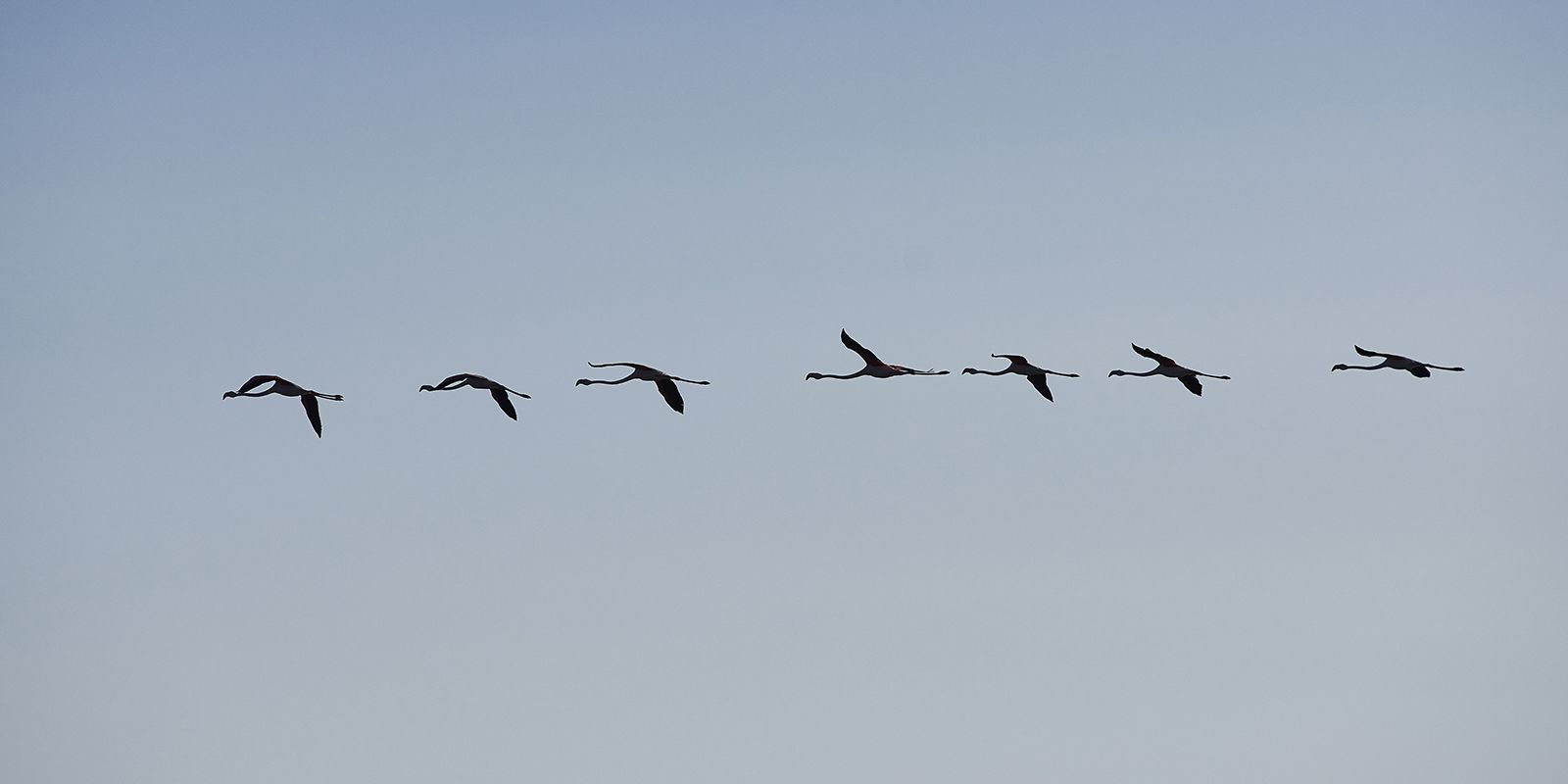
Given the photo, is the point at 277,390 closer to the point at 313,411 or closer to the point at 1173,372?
the point at 313,411

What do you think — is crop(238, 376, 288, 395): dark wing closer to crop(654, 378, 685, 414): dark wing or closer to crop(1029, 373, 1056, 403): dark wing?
crop(654, 378, 685, 414): dark wing

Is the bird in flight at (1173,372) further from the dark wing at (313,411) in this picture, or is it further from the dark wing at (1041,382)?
the dark wing at (313,411)

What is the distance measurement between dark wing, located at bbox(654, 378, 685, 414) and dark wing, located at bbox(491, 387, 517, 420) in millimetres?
5005

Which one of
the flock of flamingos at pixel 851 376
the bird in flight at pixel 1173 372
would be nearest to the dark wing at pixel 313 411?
the flock of flamingos at pixel 851 376

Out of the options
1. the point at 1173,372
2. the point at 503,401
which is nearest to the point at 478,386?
the point at 503,401

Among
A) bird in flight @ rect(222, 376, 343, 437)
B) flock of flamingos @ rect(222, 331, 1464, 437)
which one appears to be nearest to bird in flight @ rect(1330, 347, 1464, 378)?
flock of flamingos @ rect(222, 331, 1464, 437)

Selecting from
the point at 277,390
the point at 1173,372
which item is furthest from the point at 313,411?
the point at 1173,372

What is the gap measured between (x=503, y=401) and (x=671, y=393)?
244 inches

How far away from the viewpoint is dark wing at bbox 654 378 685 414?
262ft

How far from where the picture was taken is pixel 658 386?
267 ft

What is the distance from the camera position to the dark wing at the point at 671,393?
80000 millimetres

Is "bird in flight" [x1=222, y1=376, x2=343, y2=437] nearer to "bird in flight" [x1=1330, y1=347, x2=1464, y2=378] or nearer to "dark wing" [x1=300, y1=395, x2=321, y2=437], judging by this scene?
"dark wing" [x1=300, y1=395, x2=321, y2=437]

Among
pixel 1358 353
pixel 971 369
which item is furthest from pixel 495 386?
pixel 1358 353

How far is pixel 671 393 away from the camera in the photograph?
8069 cm
